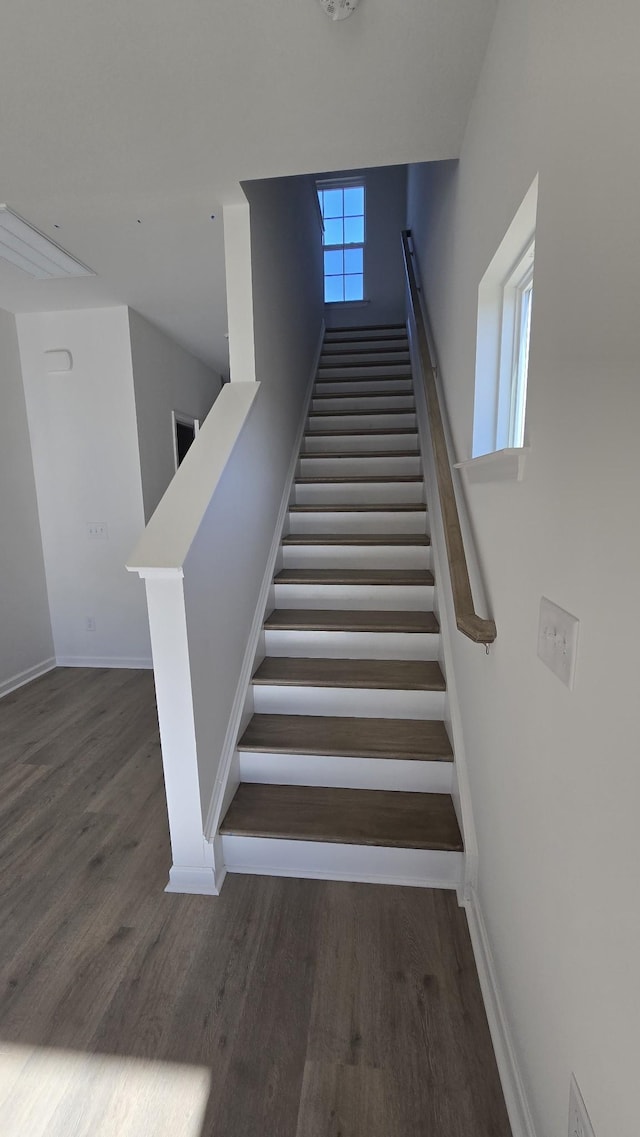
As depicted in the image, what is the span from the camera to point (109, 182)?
1987 mm

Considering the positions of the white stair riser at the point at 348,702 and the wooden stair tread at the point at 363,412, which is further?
the wooden stair tread at the point at 363,412

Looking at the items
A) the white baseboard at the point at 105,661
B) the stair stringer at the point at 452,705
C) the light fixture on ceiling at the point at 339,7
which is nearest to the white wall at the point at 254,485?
the stair stringer at the point at 452,705

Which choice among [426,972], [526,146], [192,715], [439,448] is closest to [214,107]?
[526,146]

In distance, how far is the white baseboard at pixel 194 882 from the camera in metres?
1.72

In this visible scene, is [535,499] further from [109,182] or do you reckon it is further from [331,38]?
[109,182]

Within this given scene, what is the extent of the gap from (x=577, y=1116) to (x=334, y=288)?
22.4 ft

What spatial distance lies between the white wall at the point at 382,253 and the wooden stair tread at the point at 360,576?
4.25m

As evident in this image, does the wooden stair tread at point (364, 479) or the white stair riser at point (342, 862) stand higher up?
the wooden stair tread at point (364, 479)

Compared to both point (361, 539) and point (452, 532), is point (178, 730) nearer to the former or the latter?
point (452, 532)

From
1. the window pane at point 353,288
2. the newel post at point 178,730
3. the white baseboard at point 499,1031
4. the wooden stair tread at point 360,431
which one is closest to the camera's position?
A: the white baseboard at point 499,1031

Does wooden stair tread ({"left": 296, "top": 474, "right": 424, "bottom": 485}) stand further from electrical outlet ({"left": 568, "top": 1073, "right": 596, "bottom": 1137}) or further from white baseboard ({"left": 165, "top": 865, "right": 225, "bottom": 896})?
electrical outlet ({"left": 568, "top": 1073, "right": 596, "bottom": 1137})

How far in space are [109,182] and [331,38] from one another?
1.06m

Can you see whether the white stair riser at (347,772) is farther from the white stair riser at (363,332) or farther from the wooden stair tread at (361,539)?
the white stair riser at (363,332)

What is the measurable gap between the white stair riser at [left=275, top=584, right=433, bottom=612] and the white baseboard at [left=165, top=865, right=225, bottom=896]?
130 centimetres
